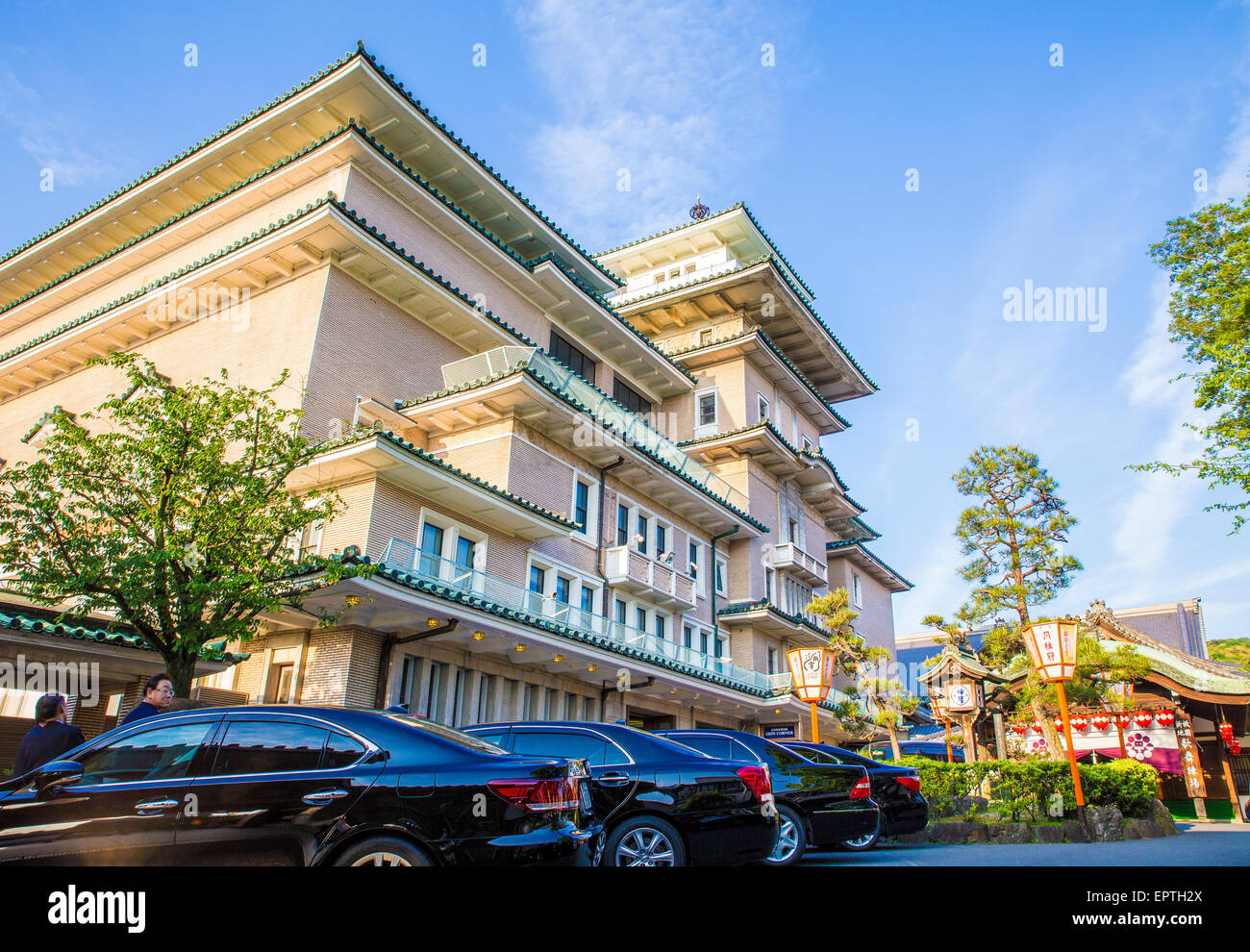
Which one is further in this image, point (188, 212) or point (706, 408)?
point (706, 408)

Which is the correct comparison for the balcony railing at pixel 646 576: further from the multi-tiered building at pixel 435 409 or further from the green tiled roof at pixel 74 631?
the green tiled roof at pixel 74 631

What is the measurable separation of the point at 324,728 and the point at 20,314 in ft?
97.4

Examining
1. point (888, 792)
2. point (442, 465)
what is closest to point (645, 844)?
point (888, 792)

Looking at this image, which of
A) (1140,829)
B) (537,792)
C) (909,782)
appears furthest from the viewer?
(1140,829)

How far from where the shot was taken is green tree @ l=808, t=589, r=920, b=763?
22.4m

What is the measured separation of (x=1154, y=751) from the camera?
2586 centimetres

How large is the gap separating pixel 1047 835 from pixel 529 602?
11.0 meters

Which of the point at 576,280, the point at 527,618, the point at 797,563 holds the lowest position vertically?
the point at 527,618

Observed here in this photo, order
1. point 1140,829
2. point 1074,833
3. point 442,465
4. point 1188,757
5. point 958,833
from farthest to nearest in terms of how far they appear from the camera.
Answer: point 1188,757
point 442,465
point 1140,829
point 958,833
point 1074,833

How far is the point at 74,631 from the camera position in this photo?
1204cm

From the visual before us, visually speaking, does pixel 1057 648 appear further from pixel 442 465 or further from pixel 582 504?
pixel 442 465

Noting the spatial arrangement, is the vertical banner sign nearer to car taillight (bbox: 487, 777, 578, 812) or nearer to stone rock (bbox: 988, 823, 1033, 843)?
stone rock (bbox: 988, 823, 1033, 843)

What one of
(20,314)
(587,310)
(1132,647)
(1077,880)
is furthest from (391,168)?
(1132,647)

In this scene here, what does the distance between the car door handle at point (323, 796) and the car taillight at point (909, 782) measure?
10464 mm
